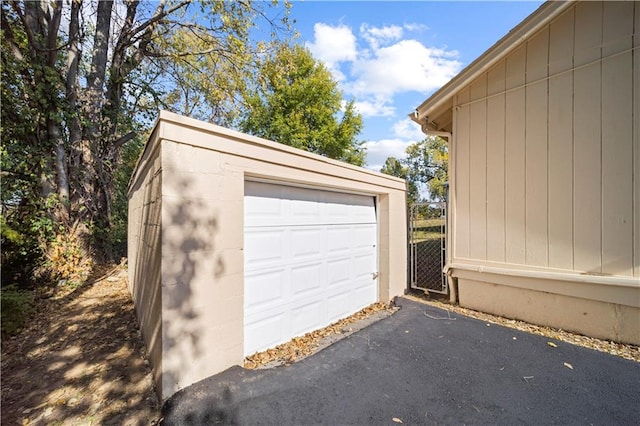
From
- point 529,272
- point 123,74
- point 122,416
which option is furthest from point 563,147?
point 123,74

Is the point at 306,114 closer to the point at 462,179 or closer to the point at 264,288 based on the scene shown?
the point at 462,179

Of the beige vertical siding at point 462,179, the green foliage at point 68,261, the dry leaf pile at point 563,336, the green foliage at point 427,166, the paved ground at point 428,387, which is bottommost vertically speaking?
the dry leaf pile at point 563,336

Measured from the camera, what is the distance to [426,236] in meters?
6.40

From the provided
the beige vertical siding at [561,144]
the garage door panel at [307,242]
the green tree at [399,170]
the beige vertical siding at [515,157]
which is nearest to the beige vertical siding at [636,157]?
the beige vertical siding at [561,144]

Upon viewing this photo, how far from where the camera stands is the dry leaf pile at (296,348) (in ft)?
9.75

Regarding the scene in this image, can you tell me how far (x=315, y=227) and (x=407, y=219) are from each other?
2799 mm

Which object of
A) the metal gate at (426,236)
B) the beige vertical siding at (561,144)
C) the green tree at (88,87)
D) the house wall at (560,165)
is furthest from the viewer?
the green tree at (88,87)

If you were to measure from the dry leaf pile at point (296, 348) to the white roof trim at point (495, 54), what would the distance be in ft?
13.4

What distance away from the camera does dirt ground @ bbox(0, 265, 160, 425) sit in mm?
2170

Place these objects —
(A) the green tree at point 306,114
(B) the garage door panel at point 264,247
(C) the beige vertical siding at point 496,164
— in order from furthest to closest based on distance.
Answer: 1. (A) the green tree at point 306,114
2. (C) the beige vertical siding at point 496,164
3. (B) the garage door panel at point 264,247

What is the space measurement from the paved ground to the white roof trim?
3975mm

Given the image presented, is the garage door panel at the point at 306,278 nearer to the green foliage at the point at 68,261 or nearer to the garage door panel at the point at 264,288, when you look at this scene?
the garage door panel at the point at 264,288

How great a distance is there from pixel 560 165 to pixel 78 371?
6.37m

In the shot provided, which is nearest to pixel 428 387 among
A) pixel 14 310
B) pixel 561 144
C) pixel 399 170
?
pixel 561 144
